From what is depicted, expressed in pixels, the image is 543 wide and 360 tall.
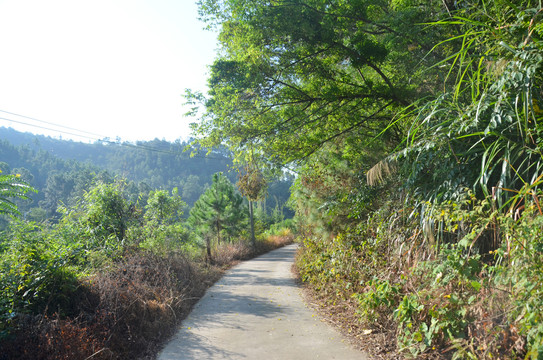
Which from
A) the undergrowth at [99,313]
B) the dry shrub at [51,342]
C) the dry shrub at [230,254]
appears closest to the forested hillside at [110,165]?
the dry shrub at [230,254]

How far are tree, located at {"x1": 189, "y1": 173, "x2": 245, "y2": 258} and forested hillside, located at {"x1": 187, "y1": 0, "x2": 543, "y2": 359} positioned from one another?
390 inches

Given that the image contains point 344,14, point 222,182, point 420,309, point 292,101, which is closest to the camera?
point 420,309

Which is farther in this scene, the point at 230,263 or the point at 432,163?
the point at 230,263

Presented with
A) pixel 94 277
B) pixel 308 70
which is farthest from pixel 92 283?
pixel 308 70

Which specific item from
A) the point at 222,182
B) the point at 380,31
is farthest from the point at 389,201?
the point at 222,182

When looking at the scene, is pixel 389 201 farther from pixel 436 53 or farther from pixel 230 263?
pixel 230 263

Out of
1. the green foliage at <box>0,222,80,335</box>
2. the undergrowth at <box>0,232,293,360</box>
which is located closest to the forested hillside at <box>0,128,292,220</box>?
the undergrowth at <box>0,232,293,360</box>

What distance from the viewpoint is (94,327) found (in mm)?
4512

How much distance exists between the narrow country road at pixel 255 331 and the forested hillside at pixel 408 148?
57 centimetres

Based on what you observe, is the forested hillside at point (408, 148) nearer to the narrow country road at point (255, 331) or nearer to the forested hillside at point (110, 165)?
the narrow country road at point (255, 331)

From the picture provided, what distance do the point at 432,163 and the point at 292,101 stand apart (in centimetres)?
398

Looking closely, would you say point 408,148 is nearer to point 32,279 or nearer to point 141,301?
point 141,301

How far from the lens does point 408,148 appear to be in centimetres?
457

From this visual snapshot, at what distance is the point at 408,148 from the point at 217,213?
16.0 metres
